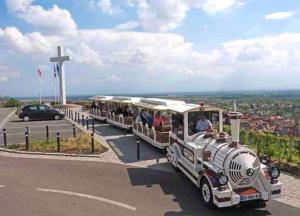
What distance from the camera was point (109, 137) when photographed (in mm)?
19938

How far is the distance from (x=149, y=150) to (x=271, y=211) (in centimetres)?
827

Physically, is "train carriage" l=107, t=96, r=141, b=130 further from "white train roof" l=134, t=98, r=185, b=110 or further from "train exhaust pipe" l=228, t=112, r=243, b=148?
"train exhaust pipe" l=228, t=112, r=243, b=148

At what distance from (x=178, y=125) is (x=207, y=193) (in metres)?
3.72

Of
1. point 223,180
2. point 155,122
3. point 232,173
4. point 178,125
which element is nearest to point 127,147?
point 155,122

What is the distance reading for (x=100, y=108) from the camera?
2877cm

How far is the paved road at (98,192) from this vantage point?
27.2 feet

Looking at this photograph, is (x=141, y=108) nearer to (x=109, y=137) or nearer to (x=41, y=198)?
(x=109, y=137)

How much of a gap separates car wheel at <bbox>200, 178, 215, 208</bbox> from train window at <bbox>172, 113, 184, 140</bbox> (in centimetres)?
278

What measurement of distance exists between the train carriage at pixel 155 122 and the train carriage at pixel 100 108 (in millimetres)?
7968

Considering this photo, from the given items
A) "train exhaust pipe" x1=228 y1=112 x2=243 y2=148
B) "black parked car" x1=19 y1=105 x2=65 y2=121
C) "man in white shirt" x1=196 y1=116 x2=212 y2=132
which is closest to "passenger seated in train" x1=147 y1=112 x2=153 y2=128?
"man in white shirt" x1=196 y1=116 x2=212 y2=132

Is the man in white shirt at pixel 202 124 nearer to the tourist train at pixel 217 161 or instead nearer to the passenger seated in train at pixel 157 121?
the tourist train at pixel 217 161

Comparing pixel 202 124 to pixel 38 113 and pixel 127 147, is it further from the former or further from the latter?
pixel 38 113

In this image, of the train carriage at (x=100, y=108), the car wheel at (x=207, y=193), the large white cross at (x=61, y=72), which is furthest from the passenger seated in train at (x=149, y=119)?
the large white cross at (x=61, y=72)

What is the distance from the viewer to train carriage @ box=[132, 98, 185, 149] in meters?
15.2
